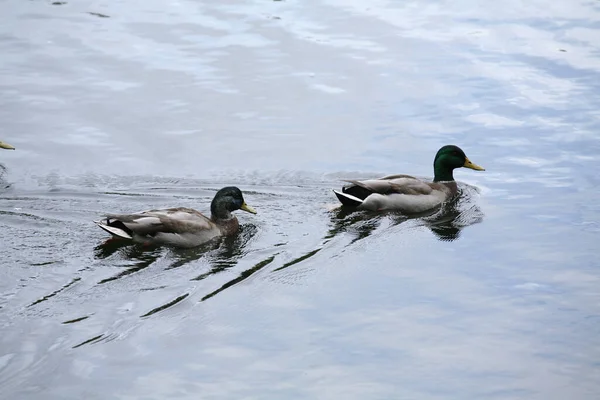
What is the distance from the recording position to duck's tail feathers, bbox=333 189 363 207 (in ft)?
41.3

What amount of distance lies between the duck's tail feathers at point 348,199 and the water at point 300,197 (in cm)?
18

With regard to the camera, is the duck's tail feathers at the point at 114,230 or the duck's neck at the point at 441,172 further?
the duck's neck at the point at 441,172

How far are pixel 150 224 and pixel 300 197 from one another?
7.68 ft

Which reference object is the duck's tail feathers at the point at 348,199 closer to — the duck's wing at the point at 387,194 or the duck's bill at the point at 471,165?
the duck's wing at the point at 387,194

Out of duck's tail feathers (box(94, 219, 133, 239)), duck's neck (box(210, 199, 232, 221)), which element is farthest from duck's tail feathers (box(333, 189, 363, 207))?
duck's tail feathers (box(94, 219, 133, 239))

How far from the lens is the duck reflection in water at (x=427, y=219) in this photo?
12.0 metres

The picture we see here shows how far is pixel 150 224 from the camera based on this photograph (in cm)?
1115

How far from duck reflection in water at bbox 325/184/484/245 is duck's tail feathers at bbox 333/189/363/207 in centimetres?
8

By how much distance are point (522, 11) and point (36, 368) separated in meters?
13.7

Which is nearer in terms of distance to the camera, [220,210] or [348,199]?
[220,210]

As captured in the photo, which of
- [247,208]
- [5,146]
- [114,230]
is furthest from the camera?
[5,146]

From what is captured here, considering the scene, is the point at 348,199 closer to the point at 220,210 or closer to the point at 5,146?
the point at 220,210

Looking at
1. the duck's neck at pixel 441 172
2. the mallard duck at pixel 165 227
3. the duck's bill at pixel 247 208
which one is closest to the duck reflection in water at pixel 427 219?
the duck's neck at pixel 441 172

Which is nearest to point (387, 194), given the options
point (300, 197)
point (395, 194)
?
point (395, 194)
